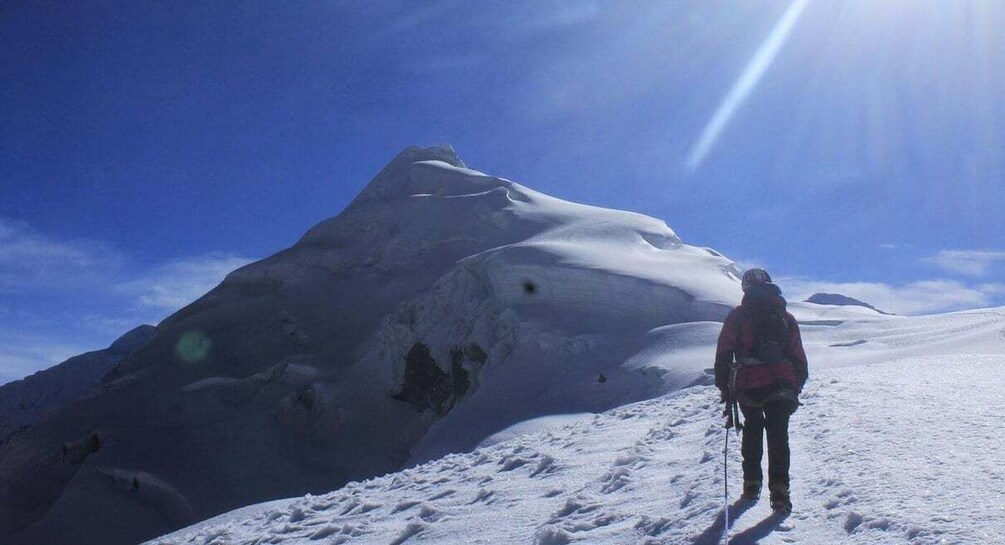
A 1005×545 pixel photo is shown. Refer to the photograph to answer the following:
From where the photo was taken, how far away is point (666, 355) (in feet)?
63.4

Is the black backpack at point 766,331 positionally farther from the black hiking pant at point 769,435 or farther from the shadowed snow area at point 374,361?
the shadowed snow area at point 374,361

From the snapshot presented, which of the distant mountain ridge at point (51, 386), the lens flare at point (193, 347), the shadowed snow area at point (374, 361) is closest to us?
the shadowed snow area at point (374, 361)

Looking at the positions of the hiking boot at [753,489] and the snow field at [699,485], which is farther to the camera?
the hiking boot at [753,489]

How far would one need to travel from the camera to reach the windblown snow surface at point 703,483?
16.6ft

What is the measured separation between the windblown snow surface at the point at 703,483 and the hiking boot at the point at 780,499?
0.10 meters

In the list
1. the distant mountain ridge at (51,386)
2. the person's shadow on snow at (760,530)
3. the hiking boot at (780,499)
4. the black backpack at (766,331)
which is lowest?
the person's shadow on snow at (760,530)

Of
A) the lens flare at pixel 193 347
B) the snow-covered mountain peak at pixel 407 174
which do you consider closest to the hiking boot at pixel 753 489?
the lens flare at pixel 193 347

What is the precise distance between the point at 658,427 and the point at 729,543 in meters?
5.83

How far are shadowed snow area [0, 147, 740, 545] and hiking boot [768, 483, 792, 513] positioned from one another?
35.1ft

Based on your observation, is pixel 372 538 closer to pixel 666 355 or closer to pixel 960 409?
pixel 960 409

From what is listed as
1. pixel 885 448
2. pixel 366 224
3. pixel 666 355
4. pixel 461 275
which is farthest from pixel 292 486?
pixel 885 448

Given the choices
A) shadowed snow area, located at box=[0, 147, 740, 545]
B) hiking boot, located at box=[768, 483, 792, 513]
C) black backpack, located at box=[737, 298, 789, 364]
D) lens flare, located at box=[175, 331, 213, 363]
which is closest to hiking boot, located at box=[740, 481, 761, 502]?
hiking boot, located at box=[768, 483, 792, 513]

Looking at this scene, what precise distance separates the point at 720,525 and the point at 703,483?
133 cm

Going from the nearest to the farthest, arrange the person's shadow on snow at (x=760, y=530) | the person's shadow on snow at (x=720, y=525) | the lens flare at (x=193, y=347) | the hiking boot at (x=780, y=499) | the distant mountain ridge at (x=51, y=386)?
the person's shadow on snow at (x=760, y=530)
the person's shadow on snow at (x=720, y=525)
the hiking boot at (x=780, y=499)
the lens flare at (x=193, y=347)
the distant mountain ridge at (x=51, y=386)
